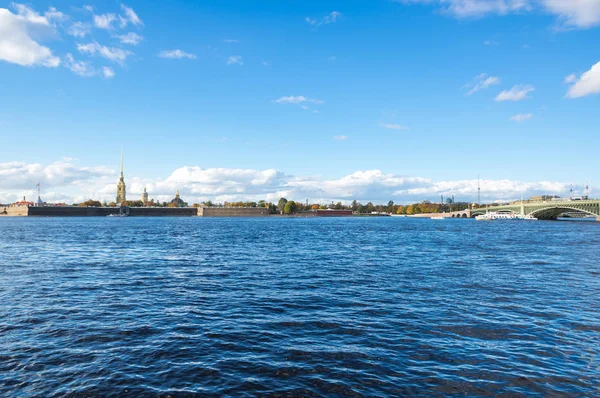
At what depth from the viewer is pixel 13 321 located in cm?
1708

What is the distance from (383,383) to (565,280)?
23.7 metres

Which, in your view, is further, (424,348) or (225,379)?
(424,348)

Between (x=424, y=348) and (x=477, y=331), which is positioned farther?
(x=477, y=331)

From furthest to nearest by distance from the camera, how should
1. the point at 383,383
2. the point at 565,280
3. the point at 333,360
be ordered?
1. the point at 565,280
2. the point at 333,360
3. the point at 383,383

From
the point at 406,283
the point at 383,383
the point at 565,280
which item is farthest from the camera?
the point at 565,280

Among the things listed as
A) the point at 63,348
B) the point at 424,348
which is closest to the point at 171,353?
the point at 63,348

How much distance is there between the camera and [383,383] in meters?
11.3

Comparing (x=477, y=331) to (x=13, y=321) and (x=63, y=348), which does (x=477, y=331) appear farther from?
(x=13, y=321)

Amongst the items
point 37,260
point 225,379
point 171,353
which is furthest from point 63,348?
point 37,260

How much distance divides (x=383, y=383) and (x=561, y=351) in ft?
23.9

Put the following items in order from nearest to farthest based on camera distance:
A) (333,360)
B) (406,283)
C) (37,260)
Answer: (333,360) → (406,283) → (37,260)

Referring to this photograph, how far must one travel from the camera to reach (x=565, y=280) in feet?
93.6

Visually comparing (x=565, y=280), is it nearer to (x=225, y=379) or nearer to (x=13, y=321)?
(x=225, y=379)

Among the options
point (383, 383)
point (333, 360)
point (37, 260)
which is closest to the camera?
point (383, 383)
